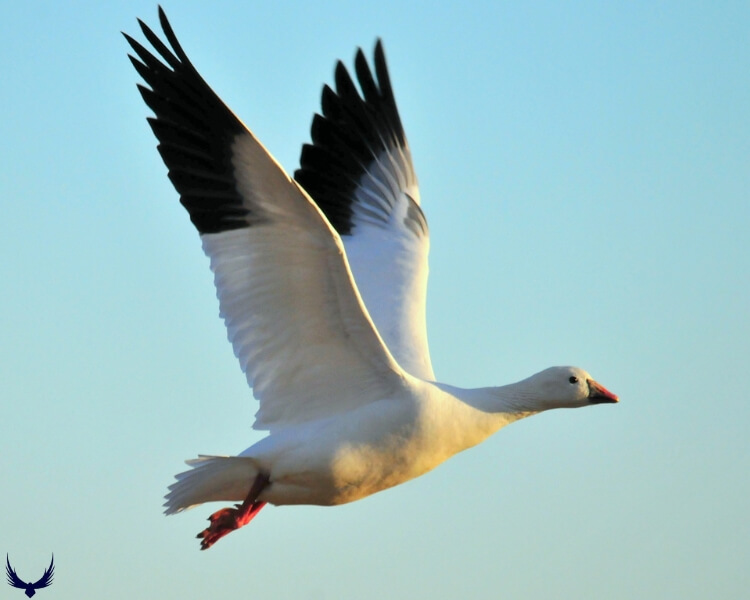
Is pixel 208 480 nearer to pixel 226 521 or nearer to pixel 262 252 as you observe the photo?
pixel 226 521

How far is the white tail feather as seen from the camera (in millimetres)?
10898

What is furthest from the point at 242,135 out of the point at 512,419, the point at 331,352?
the point at 512,419

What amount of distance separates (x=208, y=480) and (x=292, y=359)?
107 centimetres

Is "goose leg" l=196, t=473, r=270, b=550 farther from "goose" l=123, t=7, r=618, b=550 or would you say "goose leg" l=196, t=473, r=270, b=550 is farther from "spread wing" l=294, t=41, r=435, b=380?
→ "spread wing" l=294, t=41, r=435, b=380

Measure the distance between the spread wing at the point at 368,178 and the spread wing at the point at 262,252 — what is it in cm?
227

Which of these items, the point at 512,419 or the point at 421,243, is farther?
the point at 421,243

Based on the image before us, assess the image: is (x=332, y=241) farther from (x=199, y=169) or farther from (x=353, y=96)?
(x=353, y=96)

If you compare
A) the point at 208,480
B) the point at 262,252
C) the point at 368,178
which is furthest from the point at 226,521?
the point at 368,178

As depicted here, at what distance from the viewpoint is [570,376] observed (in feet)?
38.8

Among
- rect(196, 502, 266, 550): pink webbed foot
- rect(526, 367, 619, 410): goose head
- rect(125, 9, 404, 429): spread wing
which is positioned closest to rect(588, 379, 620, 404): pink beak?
rect(526, 367, 619, 410): goose head

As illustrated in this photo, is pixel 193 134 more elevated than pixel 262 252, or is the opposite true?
pixel 193 134

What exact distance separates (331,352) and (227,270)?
3.13 feet

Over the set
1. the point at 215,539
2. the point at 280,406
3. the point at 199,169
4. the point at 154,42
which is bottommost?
the point at 215,539

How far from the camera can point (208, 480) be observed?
432 inches
